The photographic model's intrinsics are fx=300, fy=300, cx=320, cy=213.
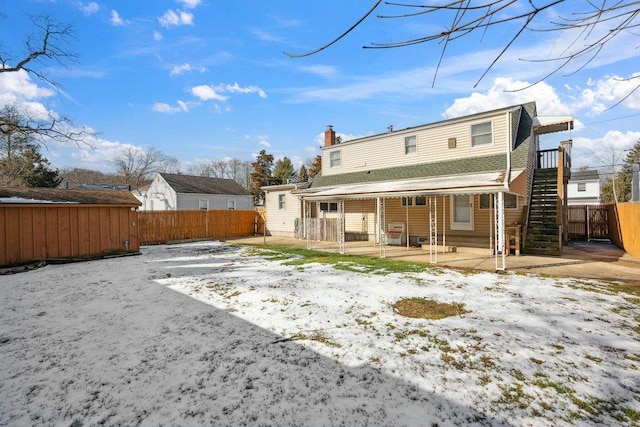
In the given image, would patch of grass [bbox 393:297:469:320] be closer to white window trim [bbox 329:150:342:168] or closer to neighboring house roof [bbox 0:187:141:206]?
neighboring house roof [bbox 0:187:141:206]

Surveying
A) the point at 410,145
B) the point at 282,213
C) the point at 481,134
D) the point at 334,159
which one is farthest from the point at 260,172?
the point at 481,134

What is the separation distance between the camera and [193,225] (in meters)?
19.1

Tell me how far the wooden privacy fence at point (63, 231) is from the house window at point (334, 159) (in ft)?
36.9

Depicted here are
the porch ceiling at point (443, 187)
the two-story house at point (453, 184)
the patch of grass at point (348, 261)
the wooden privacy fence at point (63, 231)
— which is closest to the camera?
the patch of grass at point (348, 261)

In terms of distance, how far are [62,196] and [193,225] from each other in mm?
7452

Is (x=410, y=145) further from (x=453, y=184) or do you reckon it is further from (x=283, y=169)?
(x=283, y=169)

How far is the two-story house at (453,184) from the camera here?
37.0 feet

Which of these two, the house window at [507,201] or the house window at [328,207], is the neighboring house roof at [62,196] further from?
the house window at [507,201]

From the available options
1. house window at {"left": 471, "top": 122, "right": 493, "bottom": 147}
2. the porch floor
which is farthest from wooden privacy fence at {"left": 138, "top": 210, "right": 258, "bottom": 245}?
house window at {"left": 471, "top": 122, "right": 493, "bottom": 147}

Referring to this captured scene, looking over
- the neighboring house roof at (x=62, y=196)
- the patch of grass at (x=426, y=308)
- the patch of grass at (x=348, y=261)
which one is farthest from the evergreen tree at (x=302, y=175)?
the patch of grass at (x=426, y=308)

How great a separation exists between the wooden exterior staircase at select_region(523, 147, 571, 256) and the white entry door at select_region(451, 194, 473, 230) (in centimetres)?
209

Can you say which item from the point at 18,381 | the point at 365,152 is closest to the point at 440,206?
the point at 365,152

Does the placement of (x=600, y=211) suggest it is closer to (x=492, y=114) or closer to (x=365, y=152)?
(x=492, y=114)

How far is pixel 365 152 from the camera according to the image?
17453mm
